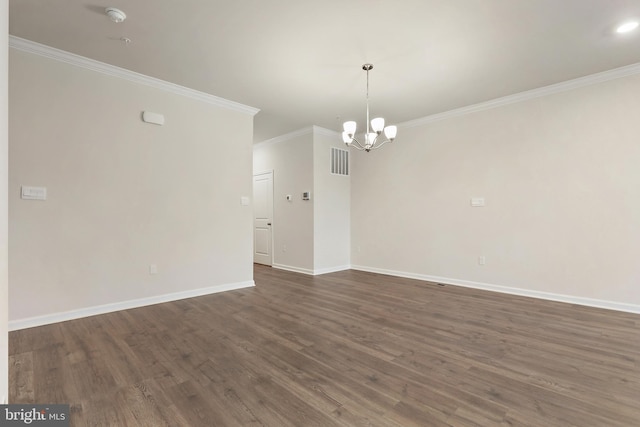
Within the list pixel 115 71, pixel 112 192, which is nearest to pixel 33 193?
pixel 112 192

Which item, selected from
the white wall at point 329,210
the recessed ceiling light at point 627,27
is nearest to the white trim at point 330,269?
the white wall at point 329,210

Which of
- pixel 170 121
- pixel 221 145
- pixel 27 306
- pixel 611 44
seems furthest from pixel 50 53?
pixel 611 44

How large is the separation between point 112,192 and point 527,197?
212 inches

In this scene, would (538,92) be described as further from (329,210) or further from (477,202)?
(329,210)

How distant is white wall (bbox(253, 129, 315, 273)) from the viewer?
5859mm

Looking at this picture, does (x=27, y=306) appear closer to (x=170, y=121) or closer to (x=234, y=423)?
(x=170, y=121)

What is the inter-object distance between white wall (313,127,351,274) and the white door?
1348 millimetres

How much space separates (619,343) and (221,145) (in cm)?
498

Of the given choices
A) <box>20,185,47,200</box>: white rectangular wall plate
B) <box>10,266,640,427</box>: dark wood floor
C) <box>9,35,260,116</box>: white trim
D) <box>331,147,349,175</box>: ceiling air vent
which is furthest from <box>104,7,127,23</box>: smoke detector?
<box>331,147,349,175</box>: ceiling air vent

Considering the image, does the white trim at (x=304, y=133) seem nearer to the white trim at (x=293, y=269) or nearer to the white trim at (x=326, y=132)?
the white trim at (x=326, y=132)

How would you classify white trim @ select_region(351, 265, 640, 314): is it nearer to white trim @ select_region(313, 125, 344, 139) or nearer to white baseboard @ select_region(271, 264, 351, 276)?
white baseboard @ select_region(271, 264, 351, 276)

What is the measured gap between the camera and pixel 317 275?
5707mm
